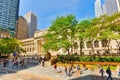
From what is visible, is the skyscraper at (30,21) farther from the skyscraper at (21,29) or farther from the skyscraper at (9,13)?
the skyscraper at (21,29)

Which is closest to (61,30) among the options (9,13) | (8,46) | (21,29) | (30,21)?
(8,46)

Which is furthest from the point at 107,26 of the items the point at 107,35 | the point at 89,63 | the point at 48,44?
the point at 48,44

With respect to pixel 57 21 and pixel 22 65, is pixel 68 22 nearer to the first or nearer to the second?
pixel 57 21

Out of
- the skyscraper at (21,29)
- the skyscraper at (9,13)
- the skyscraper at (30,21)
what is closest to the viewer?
the skyscraper at (9,13)

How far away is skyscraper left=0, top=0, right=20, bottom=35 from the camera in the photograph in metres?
133

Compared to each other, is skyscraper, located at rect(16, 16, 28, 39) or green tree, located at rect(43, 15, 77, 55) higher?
skyscraper, located at rect(16, 16, 28, 39)

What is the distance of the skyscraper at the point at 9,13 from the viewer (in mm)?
133000

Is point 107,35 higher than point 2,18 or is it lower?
lower

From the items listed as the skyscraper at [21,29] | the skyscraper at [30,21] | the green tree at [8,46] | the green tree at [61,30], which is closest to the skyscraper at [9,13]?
the skyscraper at [21,29]

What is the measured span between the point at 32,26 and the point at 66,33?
152 meters

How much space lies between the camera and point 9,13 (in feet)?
467

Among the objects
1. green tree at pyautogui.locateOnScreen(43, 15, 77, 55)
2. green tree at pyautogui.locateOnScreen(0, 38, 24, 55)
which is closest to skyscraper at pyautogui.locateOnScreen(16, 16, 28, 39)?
green tree at pyautogui.locateOnScreen(0, 38, 24, 55)

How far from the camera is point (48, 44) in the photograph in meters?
36.4

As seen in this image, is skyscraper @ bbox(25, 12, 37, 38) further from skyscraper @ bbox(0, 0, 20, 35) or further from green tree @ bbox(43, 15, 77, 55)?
green tree @ bbox(43, 15, 77, 55)
